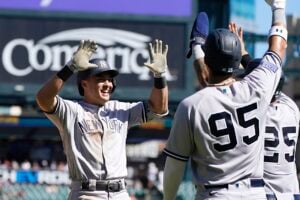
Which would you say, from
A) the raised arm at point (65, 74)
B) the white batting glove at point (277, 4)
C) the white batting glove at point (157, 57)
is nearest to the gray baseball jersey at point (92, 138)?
the raised arm at point (65, 74)

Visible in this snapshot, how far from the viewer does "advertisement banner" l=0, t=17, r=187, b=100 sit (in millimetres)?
A: 19453

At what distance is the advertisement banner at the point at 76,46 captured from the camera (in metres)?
19.5

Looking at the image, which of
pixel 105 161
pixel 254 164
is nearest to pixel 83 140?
pixel 105 161

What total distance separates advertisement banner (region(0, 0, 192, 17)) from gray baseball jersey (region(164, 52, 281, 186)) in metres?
13.8

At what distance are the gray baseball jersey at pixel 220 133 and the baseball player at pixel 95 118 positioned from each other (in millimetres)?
1583

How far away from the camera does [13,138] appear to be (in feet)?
81.7

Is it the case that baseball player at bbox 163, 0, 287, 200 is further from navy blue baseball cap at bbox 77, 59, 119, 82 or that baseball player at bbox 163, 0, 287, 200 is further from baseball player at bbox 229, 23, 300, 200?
navy blue baseball cap at bbox 77, 59, 119, 82

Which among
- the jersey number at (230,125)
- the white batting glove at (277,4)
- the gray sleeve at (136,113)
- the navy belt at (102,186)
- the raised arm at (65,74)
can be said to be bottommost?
the navy belt at (102,186)

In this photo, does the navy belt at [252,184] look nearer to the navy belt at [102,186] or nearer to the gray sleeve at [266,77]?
the gray sleeve at [266,77]

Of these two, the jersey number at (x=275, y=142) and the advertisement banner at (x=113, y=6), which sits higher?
the advertisement banner at (x=113, y=6)

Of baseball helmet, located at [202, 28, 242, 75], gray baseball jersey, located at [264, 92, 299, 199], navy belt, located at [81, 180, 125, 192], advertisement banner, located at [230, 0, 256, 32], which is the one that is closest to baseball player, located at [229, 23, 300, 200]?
gray baseball jersey, located at [264, 92, 299, 199]

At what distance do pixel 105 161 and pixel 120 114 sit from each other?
1.47 ft

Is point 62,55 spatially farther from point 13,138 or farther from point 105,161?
point 105,161

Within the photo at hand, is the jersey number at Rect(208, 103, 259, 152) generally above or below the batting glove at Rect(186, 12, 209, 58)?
below
